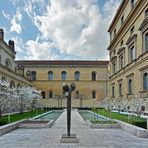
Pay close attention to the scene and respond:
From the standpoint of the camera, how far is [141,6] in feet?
80.8

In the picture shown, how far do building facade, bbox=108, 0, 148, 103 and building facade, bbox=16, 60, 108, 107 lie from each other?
46.3 ft

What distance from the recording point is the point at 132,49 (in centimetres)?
2905

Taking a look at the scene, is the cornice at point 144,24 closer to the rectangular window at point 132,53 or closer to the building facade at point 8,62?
the rectangular window at point 132,53

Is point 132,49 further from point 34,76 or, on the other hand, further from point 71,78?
point 34,76

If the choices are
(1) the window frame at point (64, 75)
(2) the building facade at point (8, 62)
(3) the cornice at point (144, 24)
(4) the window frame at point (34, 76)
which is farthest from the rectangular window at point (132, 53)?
(4) the window frame at point (34, 76)

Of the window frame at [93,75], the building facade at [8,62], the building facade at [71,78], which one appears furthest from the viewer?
the window frame at [93,75]

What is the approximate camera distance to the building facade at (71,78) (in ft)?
176

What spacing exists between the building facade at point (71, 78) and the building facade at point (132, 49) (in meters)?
14.1

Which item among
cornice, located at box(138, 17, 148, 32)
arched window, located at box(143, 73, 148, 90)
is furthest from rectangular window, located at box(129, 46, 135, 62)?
arched window, located at box(143, 73, 148, 90)

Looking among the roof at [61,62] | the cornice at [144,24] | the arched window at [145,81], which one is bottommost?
the arched window at [145,81]

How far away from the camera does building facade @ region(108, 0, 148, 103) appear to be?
24.1 meters

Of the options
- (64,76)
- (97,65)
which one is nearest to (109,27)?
(97,65)

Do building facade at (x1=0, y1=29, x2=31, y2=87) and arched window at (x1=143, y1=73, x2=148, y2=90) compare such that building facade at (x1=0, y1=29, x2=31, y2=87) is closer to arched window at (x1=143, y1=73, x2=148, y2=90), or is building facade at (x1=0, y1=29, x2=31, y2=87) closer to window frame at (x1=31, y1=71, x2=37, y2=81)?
arched window at (x1=143, y1=73, x2=148, y2=90)

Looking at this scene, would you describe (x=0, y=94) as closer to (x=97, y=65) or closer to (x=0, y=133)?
(x=0, y=133)
